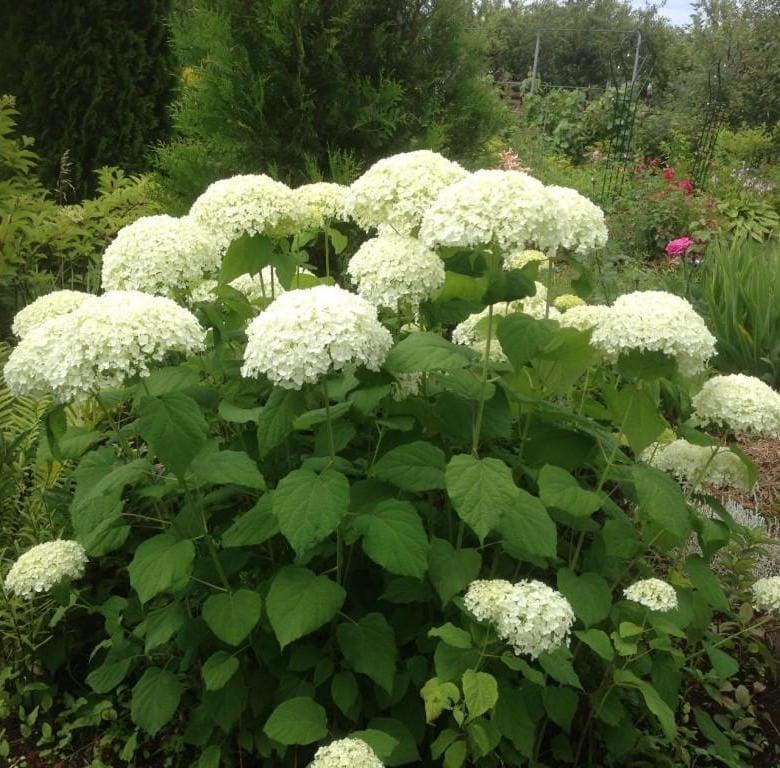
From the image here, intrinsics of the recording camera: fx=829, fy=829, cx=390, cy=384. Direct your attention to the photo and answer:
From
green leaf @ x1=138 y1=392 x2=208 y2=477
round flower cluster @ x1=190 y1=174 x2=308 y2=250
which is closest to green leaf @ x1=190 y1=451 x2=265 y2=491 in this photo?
green leaf @ x1=138 y1=392 x2=208 y2=477

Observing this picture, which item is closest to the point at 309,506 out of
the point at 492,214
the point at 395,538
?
the point at 395,538

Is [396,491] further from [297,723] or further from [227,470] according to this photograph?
[297,723]

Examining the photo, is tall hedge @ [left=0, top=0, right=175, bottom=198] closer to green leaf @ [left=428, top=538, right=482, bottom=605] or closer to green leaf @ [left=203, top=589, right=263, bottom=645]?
green leaf @ [left=203, top=589, right=263, bottom=645]

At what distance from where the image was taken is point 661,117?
40.2 feet

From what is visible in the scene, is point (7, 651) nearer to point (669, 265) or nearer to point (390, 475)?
point (390, 475)

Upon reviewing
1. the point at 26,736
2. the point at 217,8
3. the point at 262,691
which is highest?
the point at 217,8

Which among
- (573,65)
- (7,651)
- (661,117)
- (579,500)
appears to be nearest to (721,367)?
(579,500)

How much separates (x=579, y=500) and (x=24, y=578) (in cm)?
148

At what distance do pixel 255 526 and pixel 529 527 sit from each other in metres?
0.62

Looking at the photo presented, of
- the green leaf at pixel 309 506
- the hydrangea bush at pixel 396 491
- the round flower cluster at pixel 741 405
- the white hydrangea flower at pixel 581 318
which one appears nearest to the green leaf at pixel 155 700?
the hydrangea bush at pixel 396 491

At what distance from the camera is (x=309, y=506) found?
65.7 inches

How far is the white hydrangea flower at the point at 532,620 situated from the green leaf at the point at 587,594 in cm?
23

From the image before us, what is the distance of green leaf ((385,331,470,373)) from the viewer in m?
1.77

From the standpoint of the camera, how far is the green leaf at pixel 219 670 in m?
1.95
